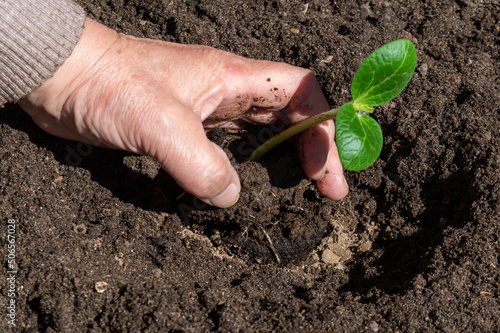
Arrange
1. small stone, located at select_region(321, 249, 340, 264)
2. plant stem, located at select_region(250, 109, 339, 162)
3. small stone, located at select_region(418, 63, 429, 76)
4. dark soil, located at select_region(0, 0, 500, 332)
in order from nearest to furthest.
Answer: dark soil, located at select_region(0, 0, 500, 332)
plant stem, located at select_region(250, 109, 339, 162)
small stone, located at select_region(321, 249, 340, 264)
small stone, located at select_region(418, 63, 429, 76)

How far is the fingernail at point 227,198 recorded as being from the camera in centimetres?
175

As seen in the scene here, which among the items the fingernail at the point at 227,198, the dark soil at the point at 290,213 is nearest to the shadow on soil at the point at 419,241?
the dark soil at the point at 290,213

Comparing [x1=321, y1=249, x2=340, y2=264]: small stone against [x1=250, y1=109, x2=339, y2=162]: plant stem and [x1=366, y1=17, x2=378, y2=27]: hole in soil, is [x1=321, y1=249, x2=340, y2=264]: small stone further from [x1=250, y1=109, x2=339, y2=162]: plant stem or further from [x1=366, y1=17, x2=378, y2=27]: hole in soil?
[x1=366, y1=17, x2=378, y2=27]: hole in soil

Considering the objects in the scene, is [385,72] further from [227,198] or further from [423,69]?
[227,198]

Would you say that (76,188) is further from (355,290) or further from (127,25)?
(355,290)

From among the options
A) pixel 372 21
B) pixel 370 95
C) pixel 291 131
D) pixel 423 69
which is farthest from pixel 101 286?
pixel 372 21

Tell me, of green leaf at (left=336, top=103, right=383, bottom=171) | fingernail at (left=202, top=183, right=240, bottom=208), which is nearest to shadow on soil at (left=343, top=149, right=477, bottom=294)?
green leaf at (left=336, top=103, right=383, bottom=171)

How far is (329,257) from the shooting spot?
77.9 inches

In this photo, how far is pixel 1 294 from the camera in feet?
5.01

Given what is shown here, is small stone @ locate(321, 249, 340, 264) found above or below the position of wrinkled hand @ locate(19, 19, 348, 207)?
below

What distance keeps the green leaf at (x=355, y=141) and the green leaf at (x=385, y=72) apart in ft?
0.38

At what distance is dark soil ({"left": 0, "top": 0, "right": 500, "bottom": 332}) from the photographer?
1.50 m

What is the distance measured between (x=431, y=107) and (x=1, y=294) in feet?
6.36

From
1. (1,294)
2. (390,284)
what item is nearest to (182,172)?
(1,294)
